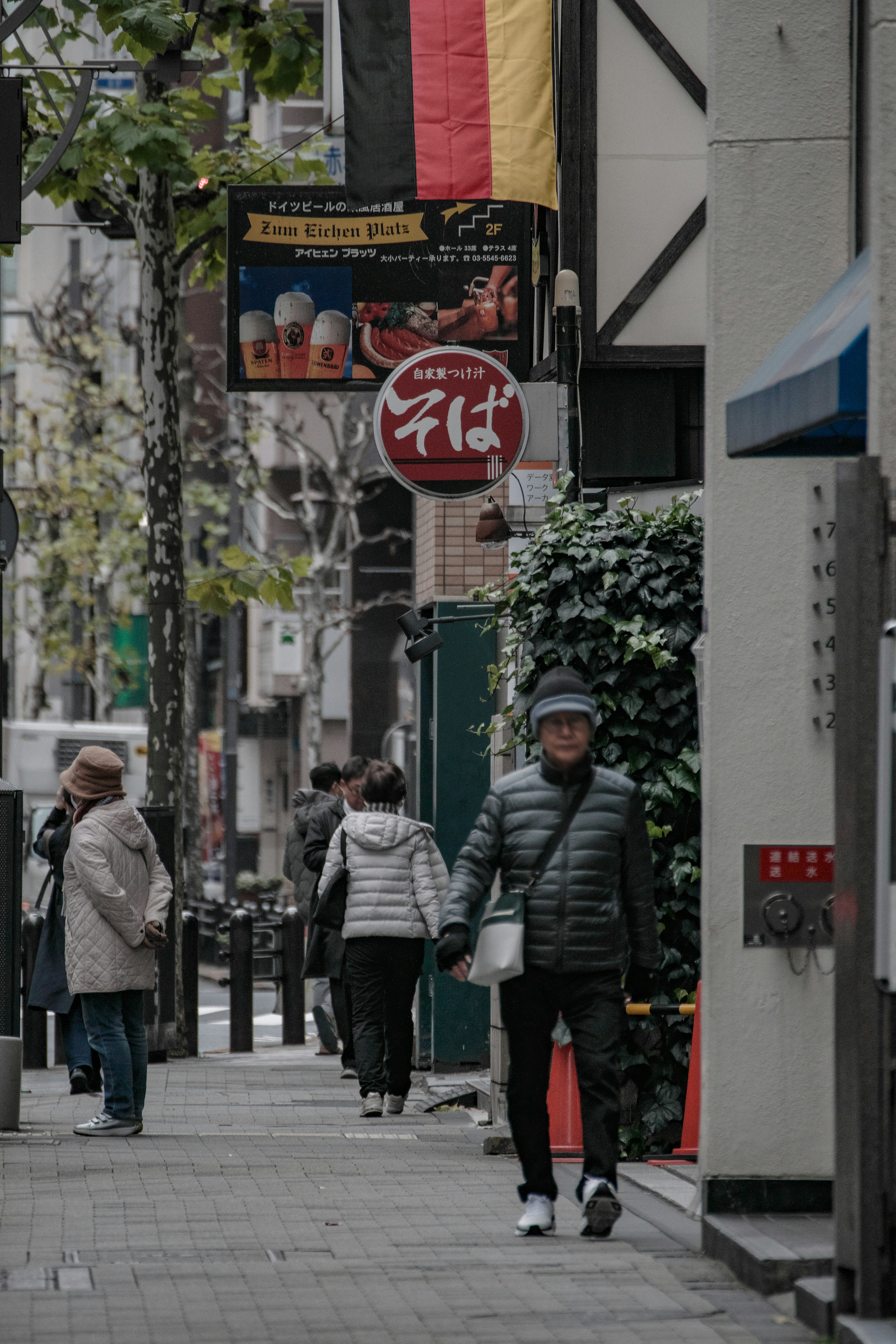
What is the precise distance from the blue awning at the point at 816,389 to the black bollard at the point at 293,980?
35.5 feet

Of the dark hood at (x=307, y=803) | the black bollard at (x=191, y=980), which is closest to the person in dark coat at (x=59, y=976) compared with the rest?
the dark hood at (x=307, y=803)

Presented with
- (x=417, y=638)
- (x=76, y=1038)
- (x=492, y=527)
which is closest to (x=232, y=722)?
(x=417, y=638)

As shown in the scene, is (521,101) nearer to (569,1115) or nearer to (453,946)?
(569,1115)

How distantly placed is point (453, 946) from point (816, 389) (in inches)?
87.3

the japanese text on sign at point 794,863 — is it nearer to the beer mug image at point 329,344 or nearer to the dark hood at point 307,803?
the beer mug image at point 329,344

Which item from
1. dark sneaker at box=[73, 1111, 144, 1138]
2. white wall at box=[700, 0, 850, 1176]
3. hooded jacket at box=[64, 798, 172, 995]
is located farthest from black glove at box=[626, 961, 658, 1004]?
dark sneaker at box=[73, 1111, 144, 1138]

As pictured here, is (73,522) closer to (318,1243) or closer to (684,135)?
(684,135)

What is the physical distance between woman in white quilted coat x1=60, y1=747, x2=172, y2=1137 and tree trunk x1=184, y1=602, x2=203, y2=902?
43.6 feet

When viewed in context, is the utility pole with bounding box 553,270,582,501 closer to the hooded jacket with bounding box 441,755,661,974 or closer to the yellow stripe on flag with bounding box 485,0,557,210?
the yellow stripe on flag with bounding box 485,0,557,210

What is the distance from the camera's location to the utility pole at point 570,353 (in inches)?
448

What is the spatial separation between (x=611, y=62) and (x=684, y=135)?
2.17ft

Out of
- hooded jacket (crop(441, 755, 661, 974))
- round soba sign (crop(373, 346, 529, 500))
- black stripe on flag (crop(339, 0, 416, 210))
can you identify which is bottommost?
hooded jacket (crop(441, 755, 661, 974))

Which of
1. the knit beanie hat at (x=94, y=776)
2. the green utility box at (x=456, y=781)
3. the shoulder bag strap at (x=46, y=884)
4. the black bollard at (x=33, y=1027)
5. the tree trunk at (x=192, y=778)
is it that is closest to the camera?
the knit beanie hat at (x=94, y=776)

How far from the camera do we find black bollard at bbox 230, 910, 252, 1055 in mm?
16500
